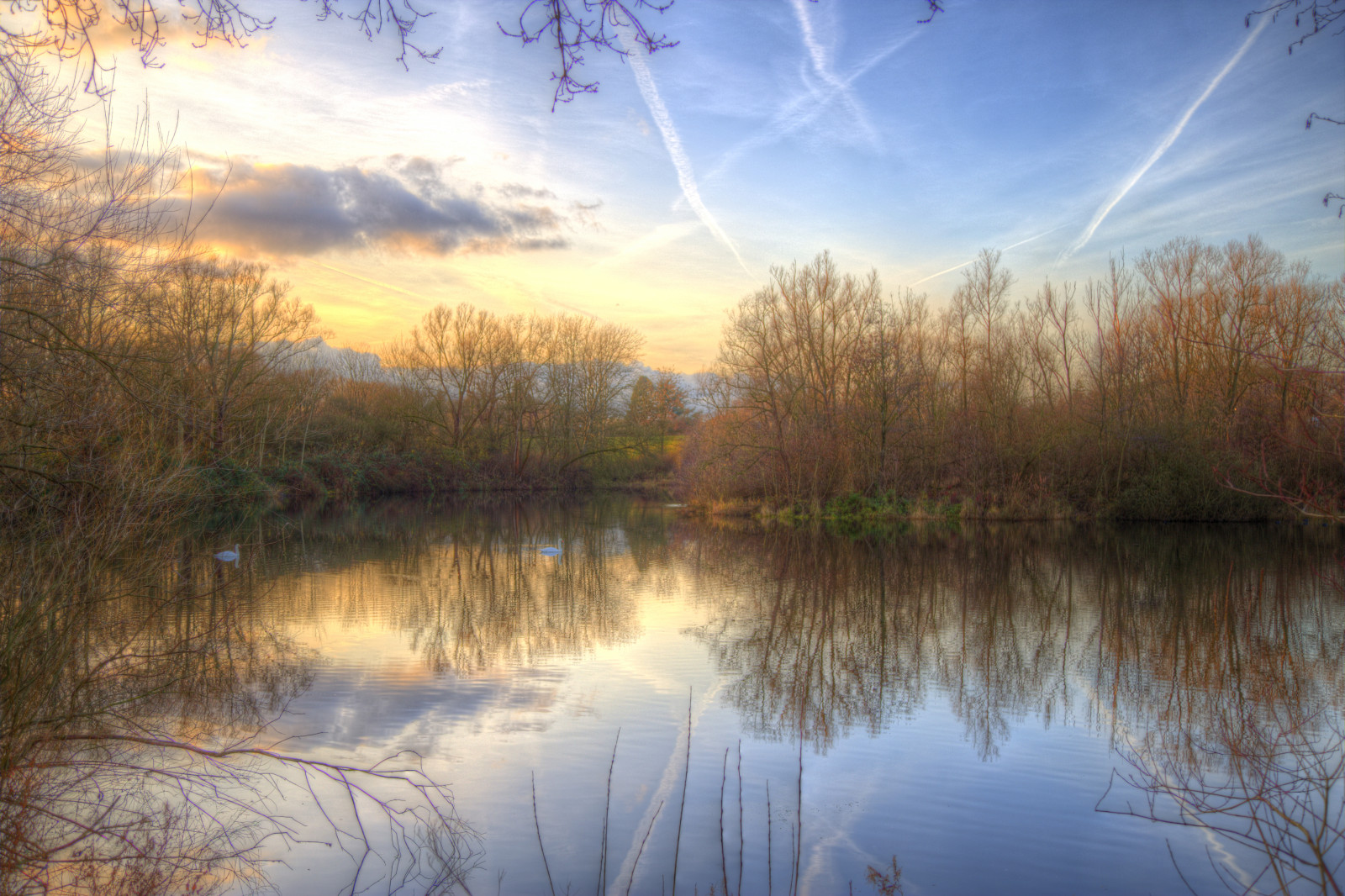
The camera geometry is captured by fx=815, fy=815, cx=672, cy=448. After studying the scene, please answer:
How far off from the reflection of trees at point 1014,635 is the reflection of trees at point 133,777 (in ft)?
8.92

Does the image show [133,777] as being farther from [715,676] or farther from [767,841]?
[715,676]

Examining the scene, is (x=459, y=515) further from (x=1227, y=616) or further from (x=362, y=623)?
(x=1227, y=616)

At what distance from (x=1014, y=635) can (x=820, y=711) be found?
12.4 ft

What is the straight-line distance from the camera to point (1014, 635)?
355 inches

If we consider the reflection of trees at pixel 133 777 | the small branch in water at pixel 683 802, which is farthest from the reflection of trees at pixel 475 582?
the reflection of trees at pixel 133 777

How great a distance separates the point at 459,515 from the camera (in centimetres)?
2716

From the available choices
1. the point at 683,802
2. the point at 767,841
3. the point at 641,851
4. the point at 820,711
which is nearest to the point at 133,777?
the point at 641,851

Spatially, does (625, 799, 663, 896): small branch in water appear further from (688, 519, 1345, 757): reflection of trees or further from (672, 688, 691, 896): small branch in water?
(688, 519, 1345, 757): reflection of trees

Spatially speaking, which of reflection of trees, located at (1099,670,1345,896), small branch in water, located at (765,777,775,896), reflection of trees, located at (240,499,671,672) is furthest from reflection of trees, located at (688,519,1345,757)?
reflection of trees, located at (240,499,671,672)

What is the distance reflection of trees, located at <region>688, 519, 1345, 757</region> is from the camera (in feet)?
21.3

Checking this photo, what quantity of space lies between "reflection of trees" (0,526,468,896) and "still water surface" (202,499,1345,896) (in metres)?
0.24

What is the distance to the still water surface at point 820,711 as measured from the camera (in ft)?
13.3

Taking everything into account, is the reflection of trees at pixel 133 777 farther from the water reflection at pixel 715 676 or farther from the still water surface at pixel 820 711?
the still water surface at pixel 820 711

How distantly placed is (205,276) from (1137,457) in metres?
25.7
